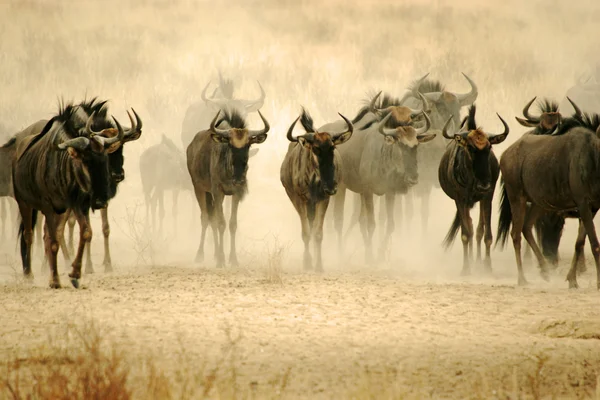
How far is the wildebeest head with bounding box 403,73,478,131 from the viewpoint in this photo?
13.4m

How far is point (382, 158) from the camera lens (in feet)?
37.9

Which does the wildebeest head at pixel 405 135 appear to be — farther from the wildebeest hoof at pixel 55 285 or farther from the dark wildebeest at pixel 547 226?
the wildebeest hoof at pixel 55 285

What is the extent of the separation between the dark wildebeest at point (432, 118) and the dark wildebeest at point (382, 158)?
110cm

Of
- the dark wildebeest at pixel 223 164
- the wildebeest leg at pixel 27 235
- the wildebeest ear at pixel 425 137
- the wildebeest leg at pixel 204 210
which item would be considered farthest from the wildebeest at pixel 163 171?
the wildebeest leg at pixel 27 235

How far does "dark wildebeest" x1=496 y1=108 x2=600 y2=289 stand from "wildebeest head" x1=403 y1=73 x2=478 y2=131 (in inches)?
148

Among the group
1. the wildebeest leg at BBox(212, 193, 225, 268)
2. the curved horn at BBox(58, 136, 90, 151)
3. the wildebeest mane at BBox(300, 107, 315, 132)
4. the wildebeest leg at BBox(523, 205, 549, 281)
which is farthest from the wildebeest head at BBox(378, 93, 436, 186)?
the curved horn at BBox(58, 136, 90, 151)

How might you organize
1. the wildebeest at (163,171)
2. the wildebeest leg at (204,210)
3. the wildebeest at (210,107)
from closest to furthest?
the wildebeest leg at (204,210), the wildebeest at (163,171), the wildebeest at (210,107)

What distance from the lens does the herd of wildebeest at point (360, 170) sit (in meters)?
8.41

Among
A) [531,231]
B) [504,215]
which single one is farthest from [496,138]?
[531,231]

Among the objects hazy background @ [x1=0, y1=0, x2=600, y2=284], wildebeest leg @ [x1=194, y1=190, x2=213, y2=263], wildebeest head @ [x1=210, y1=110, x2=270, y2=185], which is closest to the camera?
wildebeest head @ [x1=210, y1=110, x2=270, y2=185]

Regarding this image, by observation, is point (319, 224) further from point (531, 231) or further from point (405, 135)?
point (531, 231)

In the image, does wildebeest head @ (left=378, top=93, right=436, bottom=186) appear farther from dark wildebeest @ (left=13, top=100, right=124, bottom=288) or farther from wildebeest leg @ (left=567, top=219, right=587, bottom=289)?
dark wildebeest @ (left=13, top=100, right=124, bottom=288)

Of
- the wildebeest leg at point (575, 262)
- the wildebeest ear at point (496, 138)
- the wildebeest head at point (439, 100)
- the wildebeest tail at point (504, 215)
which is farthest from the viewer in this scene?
the wildebeest head at point (439, 100)

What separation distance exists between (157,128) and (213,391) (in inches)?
758
